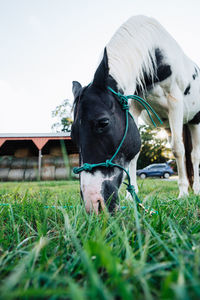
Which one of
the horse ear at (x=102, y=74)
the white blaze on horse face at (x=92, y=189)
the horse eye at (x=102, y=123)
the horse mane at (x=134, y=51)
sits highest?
the horse mane at (x=134, y=51)

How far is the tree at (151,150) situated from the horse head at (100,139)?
20.2 meters

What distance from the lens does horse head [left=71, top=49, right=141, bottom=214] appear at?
3.84ft

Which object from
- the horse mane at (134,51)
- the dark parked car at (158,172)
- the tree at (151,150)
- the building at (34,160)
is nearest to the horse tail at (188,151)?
the horse mane at (134,51)

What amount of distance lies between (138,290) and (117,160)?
1.03 metres

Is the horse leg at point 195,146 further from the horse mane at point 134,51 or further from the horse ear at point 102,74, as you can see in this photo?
the horse ear at point 102,74

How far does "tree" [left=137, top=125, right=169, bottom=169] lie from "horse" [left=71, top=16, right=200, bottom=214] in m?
19.0

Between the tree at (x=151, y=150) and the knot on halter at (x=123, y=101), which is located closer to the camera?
the knot on halter at (x=123, y=101)

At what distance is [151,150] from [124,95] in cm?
2363

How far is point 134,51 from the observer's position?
1.94 m

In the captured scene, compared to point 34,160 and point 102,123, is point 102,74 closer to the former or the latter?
point 102,123

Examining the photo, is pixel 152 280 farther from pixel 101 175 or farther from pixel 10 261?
pixel 101 175

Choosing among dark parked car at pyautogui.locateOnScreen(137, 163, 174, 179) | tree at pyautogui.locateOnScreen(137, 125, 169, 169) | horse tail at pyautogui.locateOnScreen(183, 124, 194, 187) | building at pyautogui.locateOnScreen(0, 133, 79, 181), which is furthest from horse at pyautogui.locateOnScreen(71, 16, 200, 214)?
tree at pyautogui.locateOnScreen(137, 125, 169, 169)

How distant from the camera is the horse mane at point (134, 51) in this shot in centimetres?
176

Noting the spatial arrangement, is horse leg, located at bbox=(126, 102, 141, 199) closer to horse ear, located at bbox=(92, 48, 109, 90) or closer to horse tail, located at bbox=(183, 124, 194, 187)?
horse ear, located at bbox=(92, 48, 109, 90)
